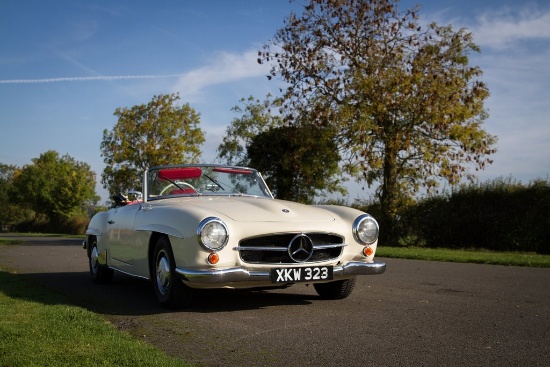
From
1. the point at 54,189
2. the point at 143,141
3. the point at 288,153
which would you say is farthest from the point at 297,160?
the point at 54,189

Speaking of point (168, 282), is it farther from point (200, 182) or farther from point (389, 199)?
point (389, 199)

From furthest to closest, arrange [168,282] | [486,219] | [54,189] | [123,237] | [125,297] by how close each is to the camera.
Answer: [54,189] → [486,219] → [123,237] → [125,297] → [168,282]

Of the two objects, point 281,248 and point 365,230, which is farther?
point 365,230

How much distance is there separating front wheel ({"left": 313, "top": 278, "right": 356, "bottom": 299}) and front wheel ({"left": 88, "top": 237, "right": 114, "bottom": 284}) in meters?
3.22

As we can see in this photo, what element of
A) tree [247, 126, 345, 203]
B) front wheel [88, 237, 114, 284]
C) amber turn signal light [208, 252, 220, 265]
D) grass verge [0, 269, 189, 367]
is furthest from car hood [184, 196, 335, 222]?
tree [247, 126, 345, 203]

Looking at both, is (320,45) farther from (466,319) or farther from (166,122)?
(466,319)

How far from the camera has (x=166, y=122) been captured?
3500 cm

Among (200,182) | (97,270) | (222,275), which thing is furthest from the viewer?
(97,270)

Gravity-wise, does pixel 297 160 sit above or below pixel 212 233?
above

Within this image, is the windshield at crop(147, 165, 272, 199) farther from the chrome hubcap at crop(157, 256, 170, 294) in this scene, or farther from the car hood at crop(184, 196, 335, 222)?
the chrome hubcap at crop(157, 256, 170, 294)

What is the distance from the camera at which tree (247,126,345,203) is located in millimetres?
23156

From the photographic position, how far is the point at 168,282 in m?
6.17

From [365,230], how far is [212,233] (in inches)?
68.2

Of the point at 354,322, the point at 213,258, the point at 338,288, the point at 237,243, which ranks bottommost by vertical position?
the point at 354,322
